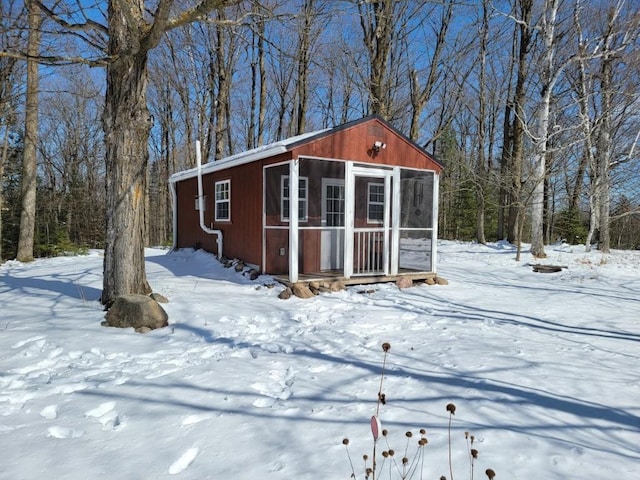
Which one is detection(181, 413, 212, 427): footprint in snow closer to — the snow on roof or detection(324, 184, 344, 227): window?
the snow on roof

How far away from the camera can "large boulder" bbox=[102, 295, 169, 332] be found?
14.9 ft

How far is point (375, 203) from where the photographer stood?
9.17 m

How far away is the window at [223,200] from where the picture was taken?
9.25 metres

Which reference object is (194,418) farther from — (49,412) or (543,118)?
(543,118)

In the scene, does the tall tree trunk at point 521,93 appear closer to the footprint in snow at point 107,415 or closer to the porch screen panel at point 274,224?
the porch screen panel at point 274,224

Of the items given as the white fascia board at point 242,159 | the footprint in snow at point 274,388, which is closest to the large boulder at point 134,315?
the footprint in snow at point 274,388

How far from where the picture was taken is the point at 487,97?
19.2m

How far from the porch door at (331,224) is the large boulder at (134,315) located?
14.6ft

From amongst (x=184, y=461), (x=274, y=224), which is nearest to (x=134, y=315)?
(x=184, y=461)

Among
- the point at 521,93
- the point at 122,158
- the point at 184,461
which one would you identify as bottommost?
the point at 184,461

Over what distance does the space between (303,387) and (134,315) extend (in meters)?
2.52

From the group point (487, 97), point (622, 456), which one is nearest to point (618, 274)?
point (622, 456)

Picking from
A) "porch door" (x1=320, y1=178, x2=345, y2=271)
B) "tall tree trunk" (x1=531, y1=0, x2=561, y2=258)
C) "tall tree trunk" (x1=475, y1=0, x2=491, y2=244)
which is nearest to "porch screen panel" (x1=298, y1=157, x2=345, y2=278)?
"porch door" (x1=320, y1=178, x2=345, y2=271)

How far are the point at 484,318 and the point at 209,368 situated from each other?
3.80 m
